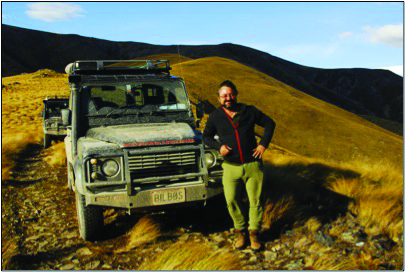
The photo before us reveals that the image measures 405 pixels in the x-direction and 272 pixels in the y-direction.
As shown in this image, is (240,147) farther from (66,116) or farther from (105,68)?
(105,68)

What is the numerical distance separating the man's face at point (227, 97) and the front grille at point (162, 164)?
0.95 m

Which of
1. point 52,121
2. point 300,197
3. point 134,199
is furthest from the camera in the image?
point 52,121

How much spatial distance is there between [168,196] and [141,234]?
0.83m

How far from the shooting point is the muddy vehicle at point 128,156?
4848mm

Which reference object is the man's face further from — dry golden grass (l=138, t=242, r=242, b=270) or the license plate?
dry golden grass (l=138, t=242, r=242, b=270)

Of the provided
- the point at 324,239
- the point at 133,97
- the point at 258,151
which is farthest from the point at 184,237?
the point at 133,97

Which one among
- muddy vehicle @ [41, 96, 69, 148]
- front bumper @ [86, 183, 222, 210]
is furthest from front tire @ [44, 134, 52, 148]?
front bumper @ [86, 183, 222, 210]

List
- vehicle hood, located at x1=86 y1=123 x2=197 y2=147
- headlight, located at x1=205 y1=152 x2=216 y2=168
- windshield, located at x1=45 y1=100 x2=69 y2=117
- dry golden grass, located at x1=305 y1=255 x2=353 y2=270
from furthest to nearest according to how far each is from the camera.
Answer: windshield, located at x1=45 y1=100 x2=69 y2=117, headlight, located at x1=205 y1=152 x2=216 y2=168, vehicle hood, located at x1=86 y1=123 x2=197 y2=147, dry golden grass, located at x1=305 y1=255 x2=353 y2=270

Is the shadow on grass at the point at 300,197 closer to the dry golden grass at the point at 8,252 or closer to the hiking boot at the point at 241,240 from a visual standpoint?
the hiking boot at the point at 241,240

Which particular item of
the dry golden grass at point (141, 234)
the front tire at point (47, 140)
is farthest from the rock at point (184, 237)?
the front tire at point (47, 140)

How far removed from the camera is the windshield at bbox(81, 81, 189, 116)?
245 inches

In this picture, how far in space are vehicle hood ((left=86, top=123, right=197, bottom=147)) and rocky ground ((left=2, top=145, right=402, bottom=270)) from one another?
1.31 metres

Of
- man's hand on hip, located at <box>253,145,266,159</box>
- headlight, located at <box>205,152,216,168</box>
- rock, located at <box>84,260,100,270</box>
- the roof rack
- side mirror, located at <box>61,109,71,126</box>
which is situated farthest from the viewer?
the roof rack

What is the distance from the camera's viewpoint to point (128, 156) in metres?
4.97
